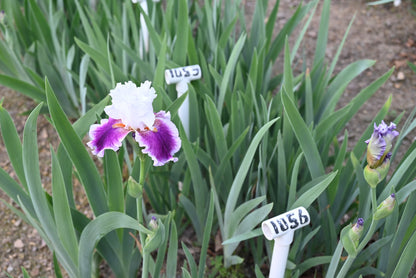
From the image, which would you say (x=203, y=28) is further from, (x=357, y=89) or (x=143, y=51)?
(x=357, y=89)

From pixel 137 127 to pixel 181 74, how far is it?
46cm

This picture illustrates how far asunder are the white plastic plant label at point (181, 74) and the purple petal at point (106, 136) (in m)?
0.39

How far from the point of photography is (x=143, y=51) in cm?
Answer: 168

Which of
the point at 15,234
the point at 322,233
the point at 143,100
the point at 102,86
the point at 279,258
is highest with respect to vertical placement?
the point at 143,100

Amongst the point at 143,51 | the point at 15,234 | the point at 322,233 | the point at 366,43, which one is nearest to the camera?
the point at 322,233

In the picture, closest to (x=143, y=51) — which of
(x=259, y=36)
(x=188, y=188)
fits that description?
(x=259, y=36)

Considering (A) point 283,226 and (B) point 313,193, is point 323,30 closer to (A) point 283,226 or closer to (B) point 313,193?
(B) point 313,193

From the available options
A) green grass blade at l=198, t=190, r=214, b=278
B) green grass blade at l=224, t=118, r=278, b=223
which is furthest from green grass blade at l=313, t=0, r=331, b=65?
green grass blade at l=198, t=190, r=214, b=278

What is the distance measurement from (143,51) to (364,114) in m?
0.99

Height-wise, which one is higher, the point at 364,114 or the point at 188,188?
the point at 188,188

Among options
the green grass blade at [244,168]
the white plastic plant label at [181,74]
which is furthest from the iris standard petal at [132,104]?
the white plastic plant label at [181,74]

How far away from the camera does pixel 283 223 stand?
0.95 meters

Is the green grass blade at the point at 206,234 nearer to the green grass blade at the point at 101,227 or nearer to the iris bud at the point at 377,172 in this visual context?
the green grass blade at the point at 101,227

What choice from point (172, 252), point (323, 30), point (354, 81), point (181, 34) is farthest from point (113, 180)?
point (354, 81)
